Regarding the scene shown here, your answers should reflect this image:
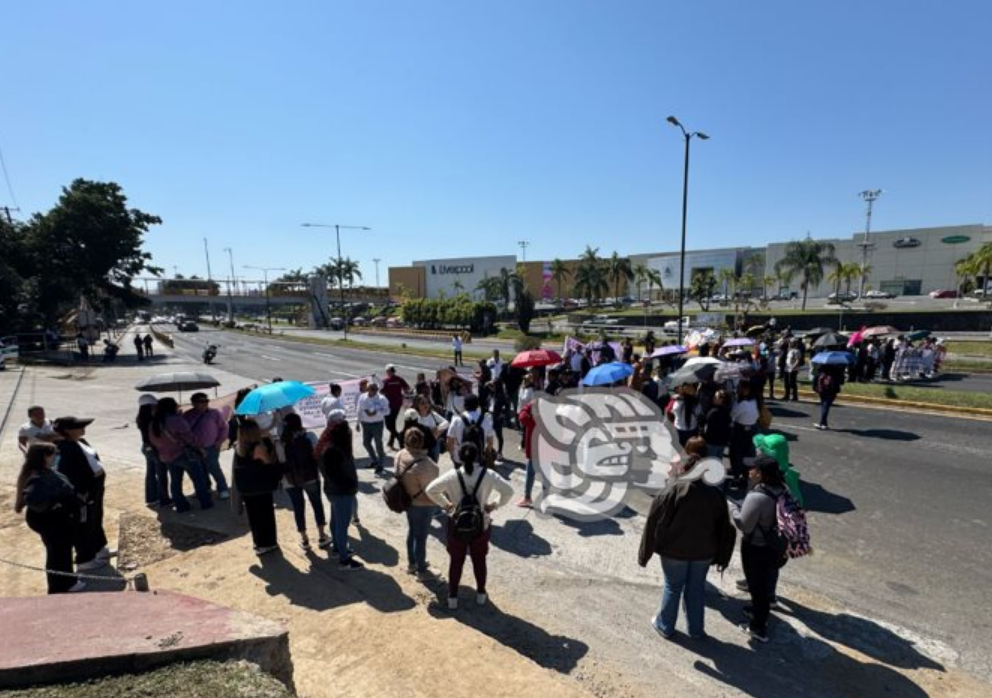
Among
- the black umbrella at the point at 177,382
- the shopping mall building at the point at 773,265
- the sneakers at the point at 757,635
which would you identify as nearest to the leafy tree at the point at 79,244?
the black umbrella at the point at 177,382

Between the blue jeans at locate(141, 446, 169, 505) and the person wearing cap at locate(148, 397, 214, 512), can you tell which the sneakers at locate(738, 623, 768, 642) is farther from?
the blue jeans at locate(141, 446, 169, 505)

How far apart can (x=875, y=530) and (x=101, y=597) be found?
342 inches

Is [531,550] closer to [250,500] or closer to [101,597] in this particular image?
[250,500]

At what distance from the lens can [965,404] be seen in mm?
13336

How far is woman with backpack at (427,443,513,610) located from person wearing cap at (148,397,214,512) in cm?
450

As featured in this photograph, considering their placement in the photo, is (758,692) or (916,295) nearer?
(758,692)

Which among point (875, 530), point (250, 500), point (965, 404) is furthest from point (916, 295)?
point (250, 500)

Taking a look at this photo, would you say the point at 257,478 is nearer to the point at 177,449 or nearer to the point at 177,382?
the point at 177,449

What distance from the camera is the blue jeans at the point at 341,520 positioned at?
5.64 meters

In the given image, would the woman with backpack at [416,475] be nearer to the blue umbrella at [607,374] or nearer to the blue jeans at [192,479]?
the blue jeans at [192,479]

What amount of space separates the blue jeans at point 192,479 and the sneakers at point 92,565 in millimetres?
1430

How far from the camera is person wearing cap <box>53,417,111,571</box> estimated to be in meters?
5.46

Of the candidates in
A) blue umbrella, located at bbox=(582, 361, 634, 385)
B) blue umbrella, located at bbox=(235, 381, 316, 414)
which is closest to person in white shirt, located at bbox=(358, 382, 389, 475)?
blue umbrella, located at bbox=(235, 381, 316, 414)

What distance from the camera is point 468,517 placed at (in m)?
4.68
